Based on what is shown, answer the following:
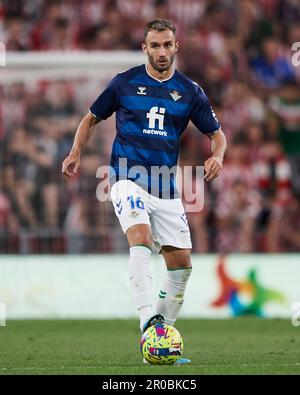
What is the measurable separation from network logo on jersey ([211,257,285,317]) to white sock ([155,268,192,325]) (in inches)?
272

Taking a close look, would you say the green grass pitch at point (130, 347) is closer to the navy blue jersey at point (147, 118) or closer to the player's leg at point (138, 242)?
the player's leg at point (138, 242)

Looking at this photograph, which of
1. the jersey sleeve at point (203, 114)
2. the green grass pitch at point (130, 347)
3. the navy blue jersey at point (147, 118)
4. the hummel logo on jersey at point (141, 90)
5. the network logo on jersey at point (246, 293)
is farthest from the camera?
the network logo on jersey at point (246, 293)

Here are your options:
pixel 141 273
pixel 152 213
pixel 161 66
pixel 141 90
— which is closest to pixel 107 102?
pixel 141 90

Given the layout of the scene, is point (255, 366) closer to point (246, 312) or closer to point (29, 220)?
point (246, 312)

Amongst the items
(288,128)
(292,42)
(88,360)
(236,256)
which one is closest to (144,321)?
(88,360)

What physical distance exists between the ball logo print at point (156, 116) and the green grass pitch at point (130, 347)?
2038mm

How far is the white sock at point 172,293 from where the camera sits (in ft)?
31.3

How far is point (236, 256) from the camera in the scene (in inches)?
653

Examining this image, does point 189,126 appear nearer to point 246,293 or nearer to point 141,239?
point 246,293

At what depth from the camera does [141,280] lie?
890 centimetres

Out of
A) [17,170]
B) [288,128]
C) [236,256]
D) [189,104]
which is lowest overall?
[189,104]

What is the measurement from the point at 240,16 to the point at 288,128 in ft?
10.4

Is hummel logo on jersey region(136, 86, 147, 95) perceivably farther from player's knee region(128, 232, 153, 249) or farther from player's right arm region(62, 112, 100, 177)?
player's knee region(128, 232, 153, 249)

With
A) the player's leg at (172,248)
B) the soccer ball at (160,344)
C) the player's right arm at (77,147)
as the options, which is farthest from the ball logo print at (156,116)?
the soccer ball at (160,344)
